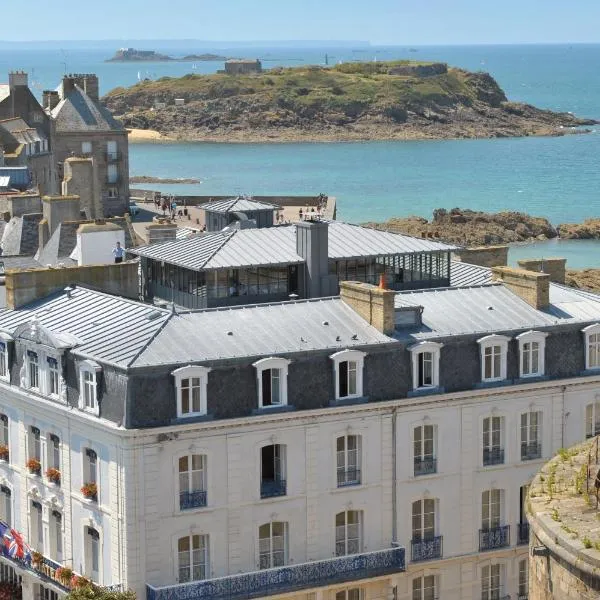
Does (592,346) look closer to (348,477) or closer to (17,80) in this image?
(348,477)

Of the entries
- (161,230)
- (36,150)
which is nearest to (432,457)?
(161,230)

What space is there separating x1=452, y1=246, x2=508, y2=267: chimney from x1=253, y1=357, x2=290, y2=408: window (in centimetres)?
1659

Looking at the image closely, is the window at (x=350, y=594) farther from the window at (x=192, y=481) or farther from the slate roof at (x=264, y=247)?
the slate roof at (x=264, y=247)

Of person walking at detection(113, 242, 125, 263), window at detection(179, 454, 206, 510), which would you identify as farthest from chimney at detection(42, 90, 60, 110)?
window at detection(179, 454, 206, 510)

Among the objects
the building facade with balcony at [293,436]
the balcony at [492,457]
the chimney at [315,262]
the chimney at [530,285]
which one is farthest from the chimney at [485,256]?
the balcony at [492,457]

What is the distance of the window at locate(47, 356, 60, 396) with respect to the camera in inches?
1489

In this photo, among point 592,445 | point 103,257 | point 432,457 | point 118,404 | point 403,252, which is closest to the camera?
point 592,445

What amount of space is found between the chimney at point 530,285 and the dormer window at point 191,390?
30.3 feet

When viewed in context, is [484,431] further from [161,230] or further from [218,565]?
[161,230]

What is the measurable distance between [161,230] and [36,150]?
56.5 metres

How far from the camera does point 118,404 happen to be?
35531 millimetres

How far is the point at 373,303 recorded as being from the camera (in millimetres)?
39062

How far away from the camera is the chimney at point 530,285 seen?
41.4m

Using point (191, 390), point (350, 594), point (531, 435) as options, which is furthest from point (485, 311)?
point (191, 390)
